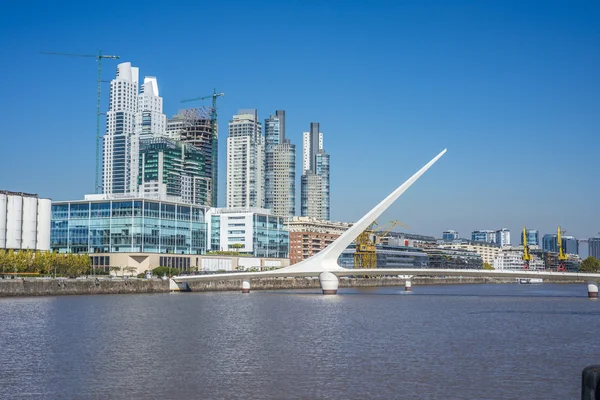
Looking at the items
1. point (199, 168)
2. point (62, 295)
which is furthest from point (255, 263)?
point (199, 168)

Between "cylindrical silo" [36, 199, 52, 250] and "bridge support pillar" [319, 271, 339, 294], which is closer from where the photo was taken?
"bridge support pillar" [319, 271, 339, 294]

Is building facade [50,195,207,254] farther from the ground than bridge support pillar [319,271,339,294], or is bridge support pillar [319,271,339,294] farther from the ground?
building facade [50,195,207,254]

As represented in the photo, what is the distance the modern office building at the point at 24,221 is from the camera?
6519 cm

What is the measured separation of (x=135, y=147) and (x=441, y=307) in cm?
15020

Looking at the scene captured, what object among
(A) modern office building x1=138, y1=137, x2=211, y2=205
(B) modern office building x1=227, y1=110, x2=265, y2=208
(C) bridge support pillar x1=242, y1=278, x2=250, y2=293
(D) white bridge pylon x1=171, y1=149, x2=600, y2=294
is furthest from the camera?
(B) modern office building x1=227, y1=110, x2=265, y2=208

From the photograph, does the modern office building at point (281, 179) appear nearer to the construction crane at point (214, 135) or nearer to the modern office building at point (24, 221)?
the construction crane at point (214, 135)

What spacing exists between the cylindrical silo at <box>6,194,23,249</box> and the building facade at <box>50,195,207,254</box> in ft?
29.7

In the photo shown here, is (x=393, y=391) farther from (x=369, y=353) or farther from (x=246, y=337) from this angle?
(x=246, y=337)

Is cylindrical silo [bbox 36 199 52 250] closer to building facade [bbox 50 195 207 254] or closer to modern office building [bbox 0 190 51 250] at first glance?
modern office building [bbox 0 190 51 250]

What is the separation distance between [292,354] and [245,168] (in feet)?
552

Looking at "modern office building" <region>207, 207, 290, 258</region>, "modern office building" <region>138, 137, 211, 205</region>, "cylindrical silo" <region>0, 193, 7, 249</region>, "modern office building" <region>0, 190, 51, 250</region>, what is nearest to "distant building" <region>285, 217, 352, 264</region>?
"modern office building" <region>138, 137, 211, 205</region>

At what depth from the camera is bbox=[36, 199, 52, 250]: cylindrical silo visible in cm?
6826

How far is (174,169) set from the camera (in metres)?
168

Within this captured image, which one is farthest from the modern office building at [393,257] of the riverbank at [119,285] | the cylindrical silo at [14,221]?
the cylindrical silo at [14,221]
